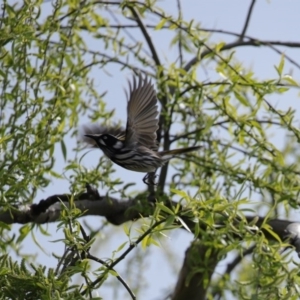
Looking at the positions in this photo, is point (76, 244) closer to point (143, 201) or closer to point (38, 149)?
point (38, 149)

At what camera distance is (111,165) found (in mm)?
2385

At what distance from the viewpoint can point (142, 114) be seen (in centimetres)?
230

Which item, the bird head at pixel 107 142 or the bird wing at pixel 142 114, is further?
the bird head at pixel 107 142

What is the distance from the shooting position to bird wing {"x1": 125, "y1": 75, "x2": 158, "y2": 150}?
7.39 ft

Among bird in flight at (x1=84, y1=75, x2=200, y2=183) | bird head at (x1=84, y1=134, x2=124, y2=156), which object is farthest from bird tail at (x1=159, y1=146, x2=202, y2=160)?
bird head at (x1=84, y1=134, x2=124, y2=156)

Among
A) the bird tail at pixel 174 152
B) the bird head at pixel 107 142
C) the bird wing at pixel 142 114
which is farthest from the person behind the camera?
the bird tail at pixel 174 152

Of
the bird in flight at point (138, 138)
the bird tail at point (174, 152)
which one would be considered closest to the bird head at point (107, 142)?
the bird in flight at point (138, 138)

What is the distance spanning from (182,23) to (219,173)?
0.41 metres

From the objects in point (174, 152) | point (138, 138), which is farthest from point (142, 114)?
point (174, 152)

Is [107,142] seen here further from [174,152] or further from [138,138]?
[174,152]

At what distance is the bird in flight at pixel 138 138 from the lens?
2.26 meters

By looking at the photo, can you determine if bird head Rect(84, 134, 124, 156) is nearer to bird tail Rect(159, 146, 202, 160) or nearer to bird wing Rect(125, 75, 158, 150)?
bird wing Rect(125, 75, 158, 150)

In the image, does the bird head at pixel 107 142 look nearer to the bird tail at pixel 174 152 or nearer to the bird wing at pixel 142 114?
the bird wing at pixel 142 114

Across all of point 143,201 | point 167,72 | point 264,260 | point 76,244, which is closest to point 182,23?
point 167,72
